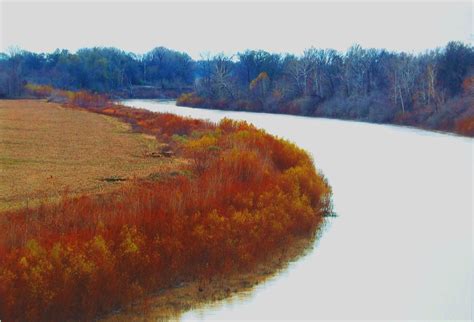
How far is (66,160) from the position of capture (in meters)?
21.4

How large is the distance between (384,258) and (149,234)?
5601 mm

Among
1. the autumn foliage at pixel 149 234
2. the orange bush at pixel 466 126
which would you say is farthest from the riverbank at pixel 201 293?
the orange bush at pixel 466 126

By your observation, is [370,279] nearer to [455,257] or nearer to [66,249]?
[455,257]

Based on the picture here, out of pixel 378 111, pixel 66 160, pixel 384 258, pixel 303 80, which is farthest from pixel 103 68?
pixel 384 258

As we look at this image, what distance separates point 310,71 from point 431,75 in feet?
86.2

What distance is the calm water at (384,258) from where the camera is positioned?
1102cm

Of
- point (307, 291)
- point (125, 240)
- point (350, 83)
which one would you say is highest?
point (350, 83)

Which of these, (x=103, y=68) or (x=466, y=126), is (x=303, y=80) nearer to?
(x=466, y=126)

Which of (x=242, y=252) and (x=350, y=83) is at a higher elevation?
(x=350, y=83)

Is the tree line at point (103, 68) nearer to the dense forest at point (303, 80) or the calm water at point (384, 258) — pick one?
the dense forest at point (303, 80)

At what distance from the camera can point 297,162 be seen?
68.6 feet

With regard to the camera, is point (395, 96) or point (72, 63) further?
point (72, 63)

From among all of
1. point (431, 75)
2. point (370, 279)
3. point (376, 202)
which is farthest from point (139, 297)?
point (431, 75)

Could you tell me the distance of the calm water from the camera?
36.2ft
